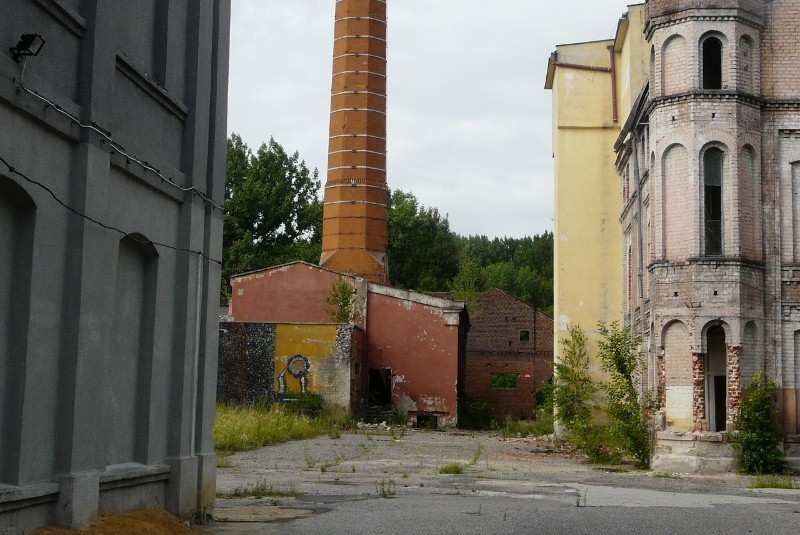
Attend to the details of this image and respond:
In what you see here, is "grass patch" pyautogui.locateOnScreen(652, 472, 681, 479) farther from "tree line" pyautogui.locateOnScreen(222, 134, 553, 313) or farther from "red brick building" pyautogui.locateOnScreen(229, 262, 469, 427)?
"tree line" pyautogui.locateOnScreen(222, 134, 553, 313)

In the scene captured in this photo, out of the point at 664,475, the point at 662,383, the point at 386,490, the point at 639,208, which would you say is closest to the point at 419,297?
the point at 639,208

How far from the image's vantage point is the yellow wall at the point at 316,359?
37.7 meters

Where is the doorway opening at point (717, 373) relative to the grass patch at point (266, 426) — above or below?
above

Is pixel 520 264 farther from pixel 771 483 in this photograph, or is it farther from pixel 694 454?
pixel 771 483

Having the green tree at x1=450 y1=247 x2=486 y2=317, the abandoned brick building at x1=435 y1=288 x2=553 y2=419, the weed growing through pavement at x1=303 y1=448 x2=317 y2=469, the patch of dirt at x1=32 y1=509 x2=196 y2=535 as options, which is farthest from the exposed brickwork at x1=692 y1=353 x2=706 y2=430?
the green tree at x1=450 y1=247 x2=486 y2=317

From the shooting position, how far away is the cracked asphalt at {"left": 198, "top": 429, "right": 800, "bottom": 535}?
439 inches

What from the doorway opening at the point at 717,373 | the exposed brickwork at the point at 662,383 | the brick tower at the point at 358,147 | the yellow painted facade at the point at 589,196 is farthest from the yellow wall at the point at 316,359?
the doorway opening at the point at 717,373

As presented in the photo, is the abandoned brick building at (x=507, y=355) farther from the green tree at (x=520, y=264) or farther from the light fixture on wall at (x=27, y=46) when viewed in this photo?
the light fixture on wall at (x=27, y=46)

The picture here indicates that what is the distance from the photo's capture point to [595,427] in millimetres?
24516

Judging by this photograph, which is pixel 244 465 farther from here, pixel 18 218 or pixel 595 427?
pixel 18 218

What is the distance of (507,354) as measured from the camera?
56.1 meters

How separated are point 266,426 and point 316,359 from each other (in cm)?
1012

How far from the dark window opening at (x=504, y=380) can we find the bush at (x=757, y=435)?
112 feet

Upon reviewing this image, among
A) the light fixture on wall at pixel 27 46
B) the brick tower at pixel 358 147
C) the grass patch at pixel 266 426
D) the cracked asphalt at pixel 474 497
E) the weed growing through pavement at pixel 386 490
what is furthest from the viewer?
the brick tower at pixel 358 147
